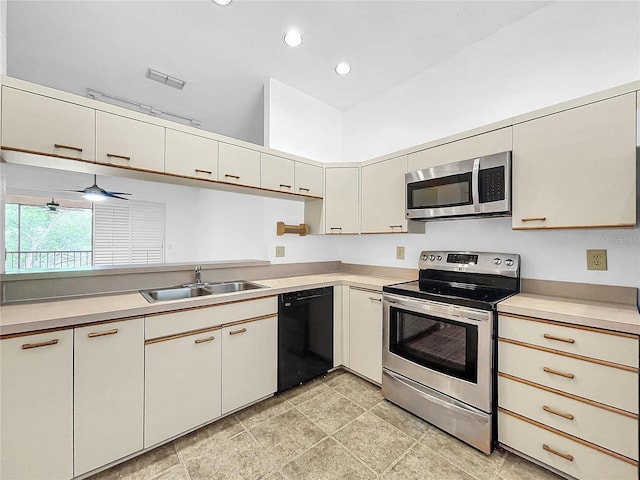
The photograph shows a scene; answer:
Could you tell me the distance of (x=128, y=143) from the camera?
1.72m

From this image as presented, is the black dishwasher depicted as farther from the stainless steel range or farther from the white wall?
the white wall

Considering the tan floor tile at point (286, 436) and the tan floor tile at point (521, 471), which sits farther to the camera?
the tan floor tile at point (286, 436)

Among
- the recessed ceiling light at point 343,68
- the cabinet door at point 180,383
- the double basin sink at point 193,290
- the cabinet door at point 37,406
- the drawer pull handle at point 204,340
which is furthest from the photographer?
the recessed ceiling light at point 343,68

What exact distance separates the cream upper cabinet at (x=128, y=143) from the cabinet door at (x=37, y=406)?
3.33 ft

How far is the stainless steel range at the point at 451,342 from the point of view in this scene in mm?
1613

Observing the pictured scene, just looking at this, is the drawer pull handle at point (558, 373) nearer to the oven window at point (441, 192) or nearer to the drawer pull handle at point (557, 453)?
the drawer pull handle at point (557, 453)

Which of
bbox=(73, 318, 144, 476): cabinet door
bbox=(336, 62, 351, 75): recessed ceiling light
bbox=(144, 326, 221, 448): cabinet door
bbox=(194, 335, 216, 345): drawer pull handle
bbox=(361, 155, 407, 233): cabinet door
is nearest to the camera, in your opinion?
bbox=(73, 318, 144, 476): cabinet door

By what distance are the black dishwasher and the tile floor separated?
0.27m

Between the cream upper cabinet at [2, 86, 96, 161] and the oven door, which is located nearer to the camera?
the cream upper cabinet at [2, 86, 96, 161]

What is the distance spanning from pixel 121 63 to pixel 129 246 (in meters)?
4.02

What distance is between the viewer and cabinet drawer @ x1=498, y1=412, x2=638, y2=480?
127 centimetres

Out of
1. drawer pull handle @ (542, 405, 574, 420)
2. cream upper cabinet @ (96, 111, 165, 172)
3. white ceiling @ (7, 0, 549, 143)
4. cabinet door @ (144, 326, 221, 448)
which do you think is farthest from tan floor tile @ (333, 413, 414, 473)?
white ceiling @ (7, 0, 549, 143)

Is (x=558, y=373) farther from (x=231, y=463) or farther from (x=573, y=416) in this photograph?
(x=231, y=463)

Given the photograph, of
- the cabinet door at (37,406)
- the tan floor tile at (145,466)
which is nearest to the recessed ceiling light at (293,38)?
the cabinet door at (37,406)
